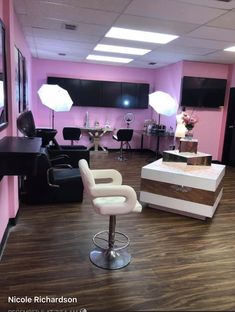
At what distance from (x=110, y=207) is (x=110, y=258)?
56cm

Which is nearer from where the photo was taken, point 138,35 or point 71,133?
point 138,35

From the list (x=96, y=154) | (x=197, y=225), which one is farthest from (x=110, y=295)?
(x=96, y=154)

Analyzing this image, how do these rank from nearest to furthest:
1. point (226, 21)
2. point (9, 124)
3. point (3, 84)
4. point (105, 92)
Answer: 1. point (3, 84)
2. point (9, 124)
3. point (226, 21)
4. point (105, 92)

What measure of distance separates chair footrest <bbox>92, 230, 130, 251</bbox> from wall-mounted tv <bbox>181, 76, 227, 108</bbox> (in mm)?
4242

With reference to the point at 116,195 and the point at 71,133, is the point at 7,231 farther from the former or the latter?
the point at 71,133

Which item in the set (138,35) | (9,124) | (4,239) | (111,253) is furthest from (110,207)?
(138,35)

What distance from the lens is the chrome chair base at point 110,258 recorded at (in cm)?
232

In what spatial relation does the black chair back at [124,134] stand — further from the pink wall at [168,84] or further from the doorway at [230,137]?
the doorway at [230,137]

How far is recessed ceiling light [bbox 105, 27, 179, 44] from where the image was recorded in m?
3.94

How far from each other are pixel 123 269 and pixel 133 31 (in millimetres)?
3345

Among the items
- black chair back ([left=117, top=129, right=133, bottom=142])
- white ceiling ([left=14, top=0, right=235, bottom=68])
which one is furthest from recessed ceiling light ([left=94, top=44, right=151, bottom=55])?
black chair back ([left=117, top=129, right=133, bottom=142])

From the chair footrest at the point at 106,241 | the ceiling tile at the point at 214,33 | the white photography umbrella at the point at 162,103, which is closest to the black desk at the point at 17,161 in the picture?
the chair footrest at the point at 106,241

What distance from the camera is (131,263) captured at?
2383 millimetres

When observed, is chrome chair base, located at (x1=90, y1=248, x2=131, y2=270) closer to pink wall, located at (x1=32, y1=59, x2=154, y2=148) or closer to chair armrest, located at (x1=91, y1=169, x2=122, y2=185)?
chair armrest, located at (x1=91, y1=169, x2=122, y2=185)
